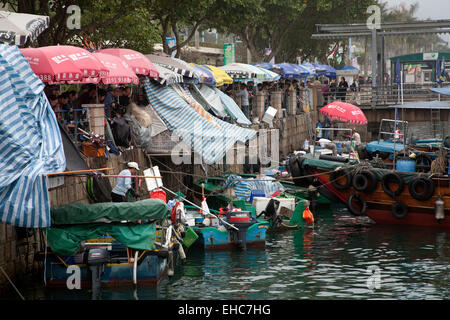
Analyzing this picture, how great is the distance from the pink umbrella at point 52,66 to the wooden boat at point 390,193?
988 cm

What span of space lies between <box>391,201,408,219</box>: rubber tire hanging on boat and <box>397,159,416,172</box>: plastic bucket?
1080 mm

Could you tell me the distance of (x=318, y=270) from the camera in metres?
16.4

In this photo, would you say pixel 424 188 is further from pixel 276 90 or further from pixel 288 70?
pixel 288 70

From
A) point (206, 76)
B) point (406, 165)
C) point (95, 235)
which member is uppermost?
point (206, 76)

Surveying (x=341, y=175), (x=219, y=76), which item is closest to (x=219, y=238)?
(x=341, y=175)

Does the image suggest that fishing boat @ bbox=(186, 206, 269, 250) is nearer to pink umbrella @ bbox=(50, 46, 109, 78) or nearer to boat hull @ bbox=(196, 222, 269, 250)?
→ boat hull @ bbox=(196, 222, 269, 250)

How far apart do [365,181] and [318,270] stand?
617cm

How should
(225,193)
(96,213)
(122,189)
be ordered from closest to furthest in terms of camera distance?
(96,213) < (122,189) < (225,193)

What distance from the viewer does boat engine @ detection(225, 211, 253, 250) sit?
59.0 feet

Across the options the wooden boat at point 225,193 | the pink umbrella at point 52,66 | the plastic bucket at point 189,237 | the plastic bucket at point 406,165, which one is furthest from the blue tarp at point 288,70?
the pink umbrella at point 52,66

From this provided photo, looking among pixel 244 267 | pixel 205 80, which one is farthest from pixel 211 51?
pixel 244 267

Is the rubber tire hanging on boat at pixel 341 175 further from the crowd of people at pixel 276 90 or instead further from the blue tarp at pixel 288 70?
the blue tarp at pixel 288 70

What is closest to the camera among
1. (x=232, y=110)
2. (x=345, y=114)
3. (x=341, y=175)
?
(x=341, y=175)

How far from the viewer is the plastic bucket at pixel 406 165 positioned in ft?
71.8
